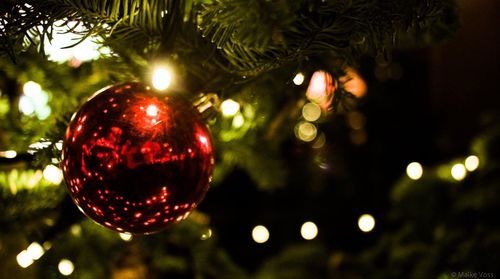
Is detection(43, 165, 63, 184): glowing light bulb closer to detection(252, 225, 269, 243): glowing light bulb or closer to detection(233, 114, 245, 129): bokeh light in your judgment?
detection(233, 114, 245, 129): bokeh light

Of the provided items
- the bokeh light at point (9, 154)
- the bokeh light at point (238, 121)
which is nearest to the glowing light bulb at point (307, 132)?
the bokeh light at point (238, 121)

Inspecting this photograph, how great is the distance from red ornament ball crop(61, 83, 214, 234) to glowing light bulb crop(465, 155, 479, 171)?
0.98 metres

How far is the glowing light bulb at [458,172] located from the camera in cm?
131

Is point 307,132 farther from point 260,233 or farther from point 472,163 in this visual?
point 472,163

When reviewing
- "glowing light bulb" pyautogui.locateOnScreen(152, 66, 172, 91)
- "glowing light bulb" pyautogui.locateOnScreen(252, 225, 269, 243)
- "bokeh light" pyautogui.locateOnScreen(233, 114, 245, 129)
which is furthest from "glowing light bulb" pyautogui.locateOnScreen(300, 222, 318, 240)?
"glowing light bulb" pyautogui.locateOnScreen(152, 66, 172, 91)

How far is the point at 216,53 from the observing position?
25.9 inches

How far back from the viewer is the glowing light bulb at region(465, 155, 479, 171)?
1.31m

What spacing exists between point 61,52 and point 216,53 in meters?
0.43

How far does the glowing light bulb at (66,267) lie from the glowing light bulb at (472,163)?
994 millimetres

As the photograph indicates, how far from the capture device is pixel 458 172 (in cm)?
132

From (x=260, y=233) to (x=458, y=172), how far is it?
635 millimetres

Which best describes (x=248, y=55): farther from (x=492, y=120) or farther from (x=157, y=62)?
(x=492, y=120)

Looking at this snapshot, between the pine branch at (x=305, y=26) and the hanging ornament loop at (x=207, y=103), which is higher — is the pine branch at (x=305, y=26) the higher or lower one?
the higher one

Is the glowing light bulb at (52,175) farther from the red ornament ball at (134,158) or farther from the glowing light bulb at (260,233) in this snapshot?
A: the glowing light bulb at (260,233)
